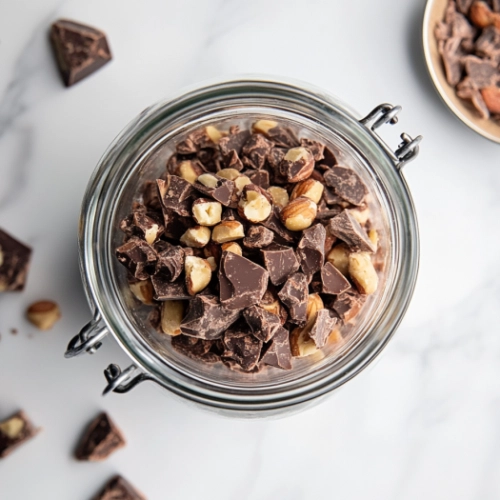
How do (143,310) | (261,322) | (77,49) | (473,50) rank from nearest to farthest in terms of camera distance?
(261,322) → (143,310) → (77,49) → (473,50)

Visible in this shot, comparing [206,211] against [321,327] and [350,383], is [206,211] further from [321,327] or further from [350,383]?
[350,383]

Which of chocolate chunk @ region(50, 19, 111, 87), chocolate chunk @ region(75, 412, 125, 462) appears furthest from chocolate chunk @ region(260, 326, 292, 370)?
chocolate chunk @ region(50, 19, 111, 87)

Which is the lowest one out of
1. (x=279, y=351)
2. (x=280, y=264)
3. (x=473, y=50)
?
(x=279, y=351)

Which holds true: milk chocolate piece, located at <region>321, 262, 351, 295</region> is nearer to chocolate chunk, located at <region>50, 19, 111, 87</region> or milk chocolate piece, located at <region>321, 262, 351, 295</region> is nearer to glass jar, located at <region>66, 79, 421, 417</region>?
glass jar, located at <region>66, 79, 421, 417</region>

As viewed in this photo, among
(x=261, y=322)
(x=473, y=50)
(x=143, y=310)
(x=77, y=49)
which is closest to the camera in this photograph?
(x=261, y=322)

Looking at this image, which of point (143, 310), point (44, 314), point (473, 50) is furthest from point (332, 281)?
point (473, 50)

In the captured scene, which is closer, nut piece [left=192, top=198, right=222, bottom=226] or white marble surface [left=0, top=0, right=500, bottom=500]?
nut piece [left=192, top=198, right=222, bottom=226]

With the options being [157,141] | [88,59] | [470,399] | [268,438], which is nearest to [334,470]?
[268,438]

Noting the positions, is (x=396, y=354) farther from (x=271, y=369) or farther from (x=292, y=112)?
(x=292, y=112)
